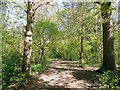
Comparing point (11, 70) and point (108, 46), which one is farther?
point (108, 46)

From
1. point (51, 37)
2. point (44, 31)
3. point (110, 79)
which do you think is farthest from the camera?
point (51, 37)

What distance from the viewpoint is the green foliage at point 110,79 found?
1030 cm

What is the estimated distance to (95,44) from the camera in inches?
1153

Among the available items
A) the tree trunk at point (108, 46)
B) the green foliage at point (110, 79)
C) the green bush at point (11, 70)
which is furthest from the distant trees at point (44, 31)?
the green foliage at point (110, 79)

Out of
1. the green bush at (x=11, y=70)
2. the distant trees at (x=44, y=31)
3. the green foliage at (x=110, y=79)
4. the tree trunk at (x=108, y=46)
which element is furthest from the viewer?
the distant trees at (x=44, y=31)

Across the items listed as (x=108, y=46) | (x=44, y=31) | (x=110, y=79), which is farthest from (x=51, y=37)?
(x=110, y=79)

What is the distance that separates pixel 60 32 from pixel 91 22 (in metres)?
5.64

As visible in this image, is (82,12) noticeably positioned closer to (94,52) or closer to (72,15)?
(72,15)

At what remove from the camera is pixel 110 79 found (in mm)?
10906

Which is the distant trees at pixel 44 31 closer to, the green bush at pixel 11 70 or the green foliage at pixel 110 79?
the green bush at pixel 11 70

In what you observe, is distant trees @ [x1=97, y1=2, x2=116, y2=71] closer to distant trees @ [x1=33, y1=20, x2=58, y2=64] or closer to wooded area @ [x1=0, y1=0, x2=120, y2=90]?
wooded area @ [x1=0, y1=0, x2=120, y2=90]

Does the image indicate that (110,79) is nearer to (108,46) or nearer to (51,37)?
(108,46)

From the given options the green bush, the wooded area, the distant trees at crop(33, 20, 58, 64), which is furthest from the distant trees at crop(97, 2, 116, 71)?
the distant trees at crop(33, 20, 58, 64)

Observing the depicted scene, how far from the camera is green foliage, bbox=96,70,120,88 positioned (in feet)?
33.8
